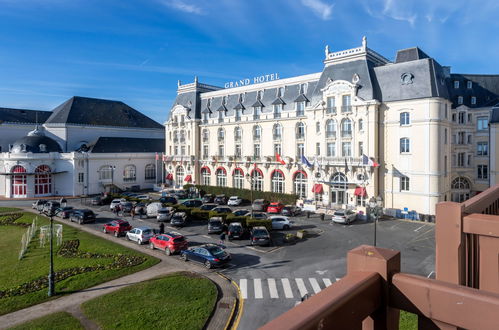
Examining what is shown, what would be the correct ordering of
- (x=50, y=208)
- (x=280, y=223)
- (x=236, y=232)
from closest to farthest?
(x=50, y=208), (x=236, y=232), (x=280, y=223)

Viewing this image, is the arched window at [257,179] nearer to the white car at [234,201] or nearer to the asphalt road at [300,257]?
the white car at [234,201]

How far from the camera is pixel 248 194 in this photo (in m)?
53.1

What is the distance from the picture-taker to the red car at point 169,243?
26.7 m

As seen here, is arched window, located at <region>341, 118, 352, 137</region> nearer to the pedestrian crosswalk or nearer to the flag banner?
the flag banner

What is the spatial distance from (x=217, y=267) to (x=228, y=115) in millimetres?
38766

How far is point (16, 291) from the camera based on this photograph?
19391mm

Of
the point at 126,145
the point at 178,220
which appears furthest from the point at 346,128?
the point at 126,145

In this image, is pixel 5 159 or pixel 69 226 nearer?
pixel 69 226

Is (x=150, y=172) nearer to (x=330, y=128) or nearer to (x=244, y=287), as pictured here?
(x=330, y=128)

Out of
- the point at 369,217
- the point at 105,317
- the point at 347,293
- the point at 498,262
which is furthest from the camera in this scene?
the point at 369,217

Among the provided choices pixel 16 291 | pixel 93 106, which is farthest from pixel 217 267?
pixel 93 106

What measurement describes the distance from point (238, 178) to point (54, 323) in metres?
42.6

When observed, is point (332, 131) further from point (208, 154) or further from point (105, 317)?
point (105, 317)

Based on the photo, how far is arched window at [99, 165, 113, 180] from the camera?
6262cm
